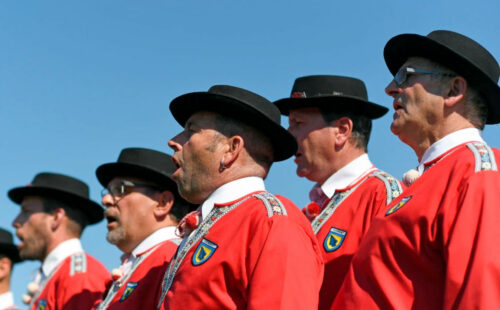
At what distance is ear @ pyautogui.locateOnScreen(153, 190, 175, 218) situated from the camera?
7328 mm

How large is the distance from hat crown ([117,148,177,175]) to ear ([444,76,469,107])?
3.40 metres

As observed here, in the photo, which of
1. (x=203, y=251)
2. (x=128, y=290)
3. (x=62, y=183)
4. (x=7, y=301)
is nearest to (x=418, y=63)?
(x=203, y=251)

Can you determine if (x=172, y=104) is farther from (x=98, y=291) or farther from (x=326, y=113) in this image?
(x=98, y=291)

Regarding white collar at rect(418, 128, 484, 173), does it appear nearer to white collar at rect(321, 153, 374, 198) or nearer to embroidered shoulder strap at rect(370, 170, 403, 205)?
embroidered shoulder strap at rect(370, 170, 403, 205)

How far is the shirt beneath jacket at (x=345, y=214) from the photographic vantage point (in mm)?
5305

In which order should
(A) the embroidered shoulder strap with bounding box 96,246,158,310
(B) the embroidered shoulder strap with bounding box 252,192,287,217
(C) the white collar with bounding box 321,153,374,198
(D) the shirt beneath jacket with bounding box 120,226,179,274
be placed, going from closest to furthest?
(B) the embroidered shoulder strap with bounding box 252,192,287,217 < (C) the white collar with bounding box 321,153,374,198 < (A) the embroidered shoulder strap with bounding box 96,246,158,310 < (D) the shirt beneath jacket with bounding box 120,226,179,274

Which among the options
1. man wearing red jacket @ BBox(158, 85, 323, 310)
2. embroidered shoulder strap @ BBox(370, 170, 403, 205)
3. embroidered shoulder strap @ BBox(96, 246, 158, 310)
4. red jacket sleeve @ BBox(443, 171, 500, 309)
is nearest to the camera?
red jacket sleeve @ BBox(443, 171, 500, 309)

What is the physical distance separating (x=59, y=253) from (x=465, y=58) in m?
5.71

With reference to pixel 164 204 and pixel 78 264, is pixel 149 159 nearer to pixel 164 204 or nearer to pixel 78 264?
pixel 164 204

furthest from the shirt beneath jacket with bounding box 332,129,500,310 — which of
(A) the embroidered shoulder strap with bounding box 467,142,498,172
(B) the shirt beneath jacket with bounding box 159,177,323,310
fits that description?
(B) the shirt beneath jacket with bounding box 159,177,323,310

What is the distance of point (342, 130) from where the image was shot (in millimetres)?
6500

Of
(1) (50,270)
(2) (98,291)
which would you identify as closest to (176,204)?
(2) (98,291)

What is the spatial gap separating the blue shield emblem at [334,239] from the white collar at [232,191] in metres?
0.61

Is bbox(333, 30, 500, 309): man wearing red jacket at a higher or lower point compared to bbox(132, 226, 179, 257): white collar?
higher
